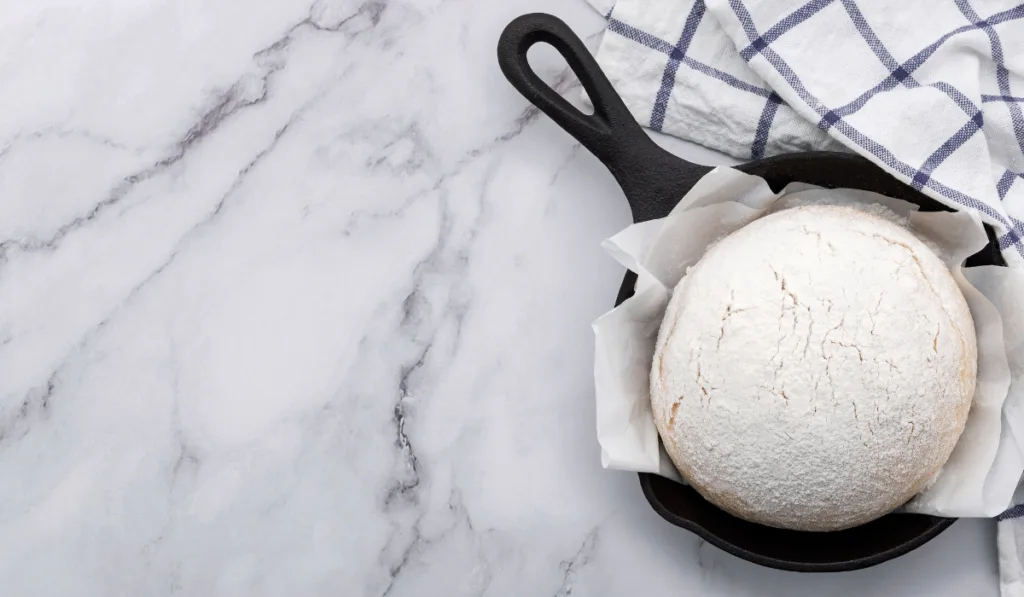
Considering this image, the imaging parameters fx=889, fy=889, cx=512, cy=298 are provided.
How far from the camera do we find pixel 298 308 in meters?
0.85

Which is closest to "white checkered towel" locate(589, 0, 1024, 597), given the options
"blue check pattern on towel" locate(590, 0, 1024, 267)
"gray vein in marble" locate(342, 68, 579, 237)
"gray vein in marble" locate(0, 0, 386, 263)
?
"blue check pattern on towel" locate(590, 0, 1024, 267)

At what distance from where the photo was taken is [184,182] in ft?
2.82

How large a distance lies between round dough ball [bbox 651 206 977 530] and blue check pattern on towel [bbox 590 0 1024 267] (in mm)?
92

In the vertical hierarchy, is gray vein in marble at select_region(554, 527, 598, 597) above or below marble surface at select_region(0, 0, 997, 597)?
below

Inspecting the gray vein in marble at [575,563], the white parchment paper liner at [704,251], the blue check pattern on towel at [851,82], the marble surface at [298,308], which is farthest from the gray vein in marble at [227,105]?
the gray vein in marble at [575,563]

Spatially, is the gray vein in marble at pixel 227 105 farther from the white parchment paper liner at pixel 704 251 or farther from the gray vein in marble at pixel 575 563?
the gray vein in marble at pixel 575 563

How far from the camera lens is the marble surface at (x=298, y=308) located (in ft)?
2.71

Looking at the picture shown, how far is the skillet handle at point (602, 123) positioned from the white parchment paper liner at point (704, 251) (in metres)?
0.03

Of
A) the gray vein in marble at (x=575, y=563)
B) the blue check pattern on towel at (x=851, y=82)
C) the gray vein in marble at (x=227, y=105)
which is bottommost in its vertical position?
the gray vein in marble at (x=575, y=563)

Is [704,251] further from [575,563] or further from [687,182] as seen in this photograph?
[575,563]

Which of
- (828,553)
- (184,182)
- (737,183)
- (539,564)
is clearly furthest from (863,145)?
(184,182)

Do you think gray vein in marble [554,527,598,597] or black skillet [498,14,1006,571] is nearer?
black skillet [498,14,1006,571]

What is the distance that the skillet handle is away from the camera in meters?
0.76

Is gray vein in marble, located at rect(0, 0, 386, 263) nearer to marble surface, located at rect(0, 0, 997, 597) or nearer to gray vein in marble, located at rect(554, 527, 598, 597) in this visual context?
marble surface, located at rect(0, 0, 997, 597)
